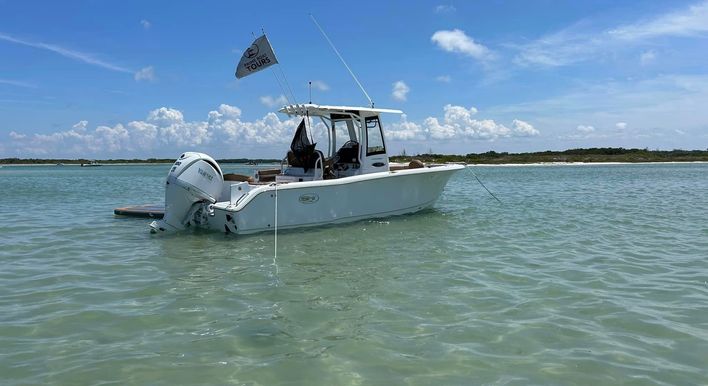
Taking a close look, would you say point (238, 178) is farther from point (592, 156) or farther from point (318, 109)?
point (592, 156)

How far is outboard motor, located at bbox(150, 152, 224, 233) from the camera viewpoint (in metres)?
9.86

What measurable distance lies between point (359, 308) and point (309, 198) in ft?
17.6

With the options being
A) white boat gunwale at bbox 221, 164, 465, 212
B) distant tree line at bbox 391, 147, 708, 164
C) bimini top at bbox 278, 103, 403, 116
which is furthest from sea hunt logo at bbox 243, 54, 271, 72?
distant tree line at bbox 391, 147, 708, 164

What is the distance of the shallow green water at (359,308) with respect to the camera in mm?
3955

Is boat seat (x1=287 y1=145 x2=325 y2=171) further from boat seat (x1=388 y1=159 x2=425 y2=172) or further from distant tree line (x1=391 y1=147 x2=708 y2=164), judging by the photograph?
distant tree line (x1=391 y1=147 x2=708 y2=164)

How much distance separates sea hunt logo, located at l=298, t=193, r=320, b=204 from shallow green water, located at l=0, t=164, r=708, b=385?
63 cm

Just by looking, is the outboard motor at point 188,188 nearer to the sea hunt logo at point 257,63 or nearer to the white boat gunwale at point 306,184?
the white boat gunwale at point 306,184

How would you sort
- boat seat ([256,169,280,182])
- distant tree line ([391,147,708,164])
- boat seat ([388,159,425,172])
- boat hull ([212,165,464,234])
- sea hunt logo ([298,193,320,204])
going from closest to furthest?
boat hull ([212,165,464,234]) < sea hunt logo ([298,193,320,204]) < boat seat ([256,169,280,182]) < boat seat ([388,159,425,172]) < distant tree line ([391,147,708,164])

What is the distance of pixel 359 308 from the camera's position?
18.0 feet

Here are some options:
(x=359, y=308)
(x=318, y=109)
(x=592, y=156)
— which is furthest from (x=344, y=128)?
(x=592, y=156)

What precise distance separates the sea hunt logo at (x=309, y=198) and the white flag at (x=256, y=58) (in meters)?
2.98

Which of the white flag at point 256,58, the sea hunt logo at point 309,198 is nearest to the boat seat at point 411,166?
the sea hunt logo at point 309,198

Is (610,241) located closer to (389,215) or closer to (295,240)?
(389,215)

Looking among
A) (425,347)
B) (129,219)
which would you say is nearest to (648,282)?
(425,347)
